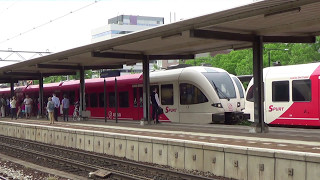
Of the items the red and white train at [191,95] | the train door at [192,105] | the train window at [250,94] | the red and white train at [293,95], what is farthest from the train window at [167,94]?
the red and white train at [293,95]

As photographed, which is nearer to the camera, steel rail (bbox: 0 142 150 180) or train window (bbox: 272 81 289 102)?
steel rail (bbox: 0 142 150 180)

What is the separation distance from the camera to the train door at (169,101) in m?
18.6

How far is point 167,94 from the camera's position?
63.0ft

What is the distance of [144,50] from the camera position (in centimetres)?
1745

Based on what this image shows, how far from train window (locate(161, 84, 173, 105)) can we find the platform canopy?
1.47 metres

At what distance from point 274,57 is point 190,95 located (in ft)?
74.6

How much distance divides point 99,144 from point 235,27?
6222 millimetres

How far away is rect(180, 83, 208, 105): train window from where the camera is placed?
17.5m

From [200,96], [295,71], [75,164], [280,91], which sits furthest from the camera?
[200,96]

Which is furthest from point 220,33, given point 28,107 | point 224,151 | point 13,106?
point 13,106

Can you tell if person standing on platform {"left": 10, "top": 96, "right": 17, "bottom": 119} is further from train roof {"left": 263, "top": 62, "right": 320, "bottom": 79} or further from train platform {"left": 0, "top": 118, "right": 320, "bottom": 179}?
train roof {"left": 263, "top": 62, "right": 320, "bottom": 79}

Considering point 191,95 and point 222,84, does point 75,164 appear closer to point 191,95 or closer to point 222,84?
point 191,95

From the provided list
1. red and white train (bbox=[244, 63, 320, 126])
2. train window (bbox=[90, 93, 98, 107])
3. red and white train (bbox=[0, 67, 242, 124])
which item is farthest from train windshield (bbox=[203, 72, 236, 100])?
train window (bbox=[90, 93, 98, 107])

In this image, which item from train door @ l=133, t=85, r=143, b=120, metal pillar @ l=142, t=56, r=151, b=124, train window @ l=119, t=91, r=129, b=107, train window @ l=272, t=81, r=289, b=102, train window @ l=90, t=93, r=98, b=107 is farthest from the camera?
train window @ l=90, t=93, r=98, b=107
